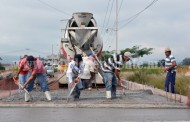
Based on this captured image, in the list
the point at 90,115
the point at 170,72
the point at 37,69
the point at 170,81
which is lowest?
the point at 90,115

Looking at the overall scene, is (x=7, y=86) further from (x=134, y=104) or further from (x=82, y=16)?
(x=134, y=104)

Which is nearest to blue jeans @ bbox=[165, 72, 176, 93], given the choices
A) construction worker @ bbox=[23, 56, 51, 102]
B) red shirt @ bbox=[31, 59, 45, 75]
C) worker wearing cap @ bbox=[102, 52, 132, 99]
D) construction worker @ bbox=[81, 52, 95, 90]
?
worker wearing cap @ bbox=[102, 52, 132, 99]

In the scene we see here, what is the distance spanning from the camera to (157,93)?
49.6ft

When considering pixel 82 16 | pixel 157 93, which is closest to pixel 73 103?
pixel 157 93

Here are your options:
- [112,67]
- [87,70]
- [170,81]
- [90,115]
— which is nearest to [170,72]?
[170,81]

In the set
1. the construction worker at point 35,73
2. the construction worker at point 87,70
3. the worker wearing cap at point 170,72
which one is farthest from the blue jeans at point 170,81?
the construction worker at point 35,73

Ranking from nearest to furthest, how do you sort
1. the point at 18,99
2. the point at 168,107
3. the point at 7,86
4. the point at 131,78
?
the point at 168,107, the point at 18,99, the point at 7,86, the point at 131,78

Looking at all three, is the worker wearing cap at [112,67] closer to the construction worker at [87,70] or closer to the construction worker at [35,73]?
the construction worker at [35,73]

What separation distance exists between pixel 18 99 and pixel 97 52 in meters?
7.08

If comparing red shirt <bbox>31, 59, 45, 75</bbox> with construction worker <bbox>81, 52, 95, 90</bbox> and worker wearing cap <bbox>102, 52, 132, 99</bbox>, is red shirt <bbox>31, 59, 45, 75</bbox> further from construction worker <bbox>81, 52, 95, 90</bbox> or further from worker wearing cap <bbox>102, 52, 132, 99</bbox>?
construction worker <bbox>81, 52, 95, 90</bbox>

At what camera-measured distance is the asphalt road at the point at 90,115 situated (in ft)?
30.1

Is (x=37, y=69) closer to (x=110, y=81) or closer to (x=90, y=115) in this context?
(x=110, y=81)

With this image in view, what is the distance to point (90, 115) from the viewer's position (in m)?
9.80

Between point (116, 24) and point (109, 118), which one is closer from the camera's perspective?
point (109, 118)
